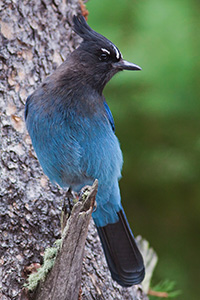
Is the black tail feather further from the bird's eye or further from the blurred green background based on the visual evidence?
the blurred green background

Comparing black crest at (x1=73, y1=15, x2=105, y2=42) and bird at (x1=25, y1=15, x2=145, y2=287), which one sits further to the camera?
black crest at (x1=73, y1=15, x2=105, y2=42)

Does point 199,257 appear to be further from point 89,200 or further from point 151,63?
point 89,200

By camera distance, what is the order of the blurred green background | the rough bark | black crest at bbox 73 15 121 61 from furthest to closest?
the blurred green background
black crest at bbox 73 15 121 61
the rough bark

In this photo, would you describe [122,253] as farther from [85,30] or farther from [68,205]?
[85,30]

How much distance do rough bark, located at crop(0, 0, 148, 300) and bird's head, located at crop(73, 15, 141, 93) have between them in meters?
0.47

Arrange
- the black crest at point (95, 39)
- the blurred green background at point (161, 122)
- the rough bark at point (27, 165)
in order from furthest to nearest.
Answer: the blurred green background at point (161, 122), the black crest at point (95, 39), the rough bark at point (27, 165)

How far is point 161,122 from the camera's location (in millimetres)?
4164

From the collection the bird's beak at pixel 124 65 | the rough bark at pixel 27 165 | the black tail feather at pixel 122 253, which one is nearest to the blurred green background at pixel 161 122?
the rough bark at pixel 27 165

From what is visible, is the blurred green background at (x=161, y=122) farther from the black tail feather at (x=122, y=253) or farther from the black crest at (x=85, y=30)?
the black tail feather at (x=122, y=253)

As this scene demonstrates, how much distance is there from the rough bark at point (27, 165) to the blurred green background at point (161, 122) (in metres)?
0.50

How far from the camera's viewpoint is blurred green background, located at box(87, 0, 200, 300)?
388 cm

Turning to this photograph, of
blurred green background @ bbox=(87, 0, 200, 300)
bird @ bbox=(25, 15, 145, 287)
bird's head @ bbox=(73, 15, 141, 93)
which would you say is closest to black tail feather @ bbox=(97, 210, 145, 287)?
bird @ bbox=(25, 15, 145, 287)

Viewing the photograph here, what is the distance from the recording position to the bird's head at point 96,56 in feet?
9.89

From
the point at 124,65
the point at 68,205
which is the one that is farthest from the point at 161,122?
the point at 68,205
